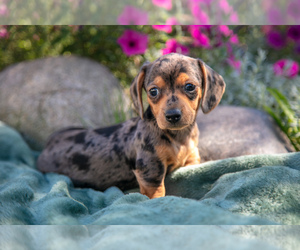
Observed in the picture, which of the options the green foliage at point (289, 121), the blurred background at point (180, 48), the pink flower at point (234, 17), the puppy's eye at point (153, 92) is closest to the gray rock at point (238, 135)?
the green foliage at point (289, 121)

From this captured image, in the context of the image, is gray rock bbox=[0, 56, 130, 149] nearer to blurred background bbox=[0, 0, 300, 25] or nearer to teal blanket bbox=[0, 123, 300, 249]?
teal blanket bbox=[0, 123, 300, 249]

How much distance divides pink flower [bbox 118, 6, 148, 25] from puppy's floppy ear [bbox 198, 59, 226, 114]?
27.1 inches

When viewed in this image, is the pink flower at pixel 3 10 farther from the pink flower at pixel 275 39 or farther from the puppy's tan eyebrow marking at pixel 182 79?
the pink flower at pixel 275 39

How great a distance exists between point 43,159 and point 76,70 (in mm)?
2539

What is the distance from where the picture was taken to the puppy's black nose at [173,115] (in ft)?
8.64

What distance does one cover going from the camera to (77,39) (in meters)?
6.38

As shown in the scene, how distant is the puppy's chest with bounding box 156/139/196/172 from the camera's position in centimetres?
306

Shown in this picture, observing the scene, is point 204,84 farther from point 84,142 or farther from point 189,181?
point 84,142

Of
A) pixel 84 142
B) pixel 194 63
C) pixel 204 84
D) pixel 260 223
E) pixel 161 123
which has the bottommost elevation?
pixel 84 142

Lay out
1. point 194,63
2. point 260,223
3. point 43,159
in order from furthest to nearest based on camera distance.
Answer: point 43,159 < point 194,63 < point 260,223

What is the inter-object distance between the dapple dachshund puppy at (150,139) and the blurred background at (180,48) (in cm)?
173

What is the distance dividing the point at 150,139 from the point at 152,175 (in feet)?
1.13

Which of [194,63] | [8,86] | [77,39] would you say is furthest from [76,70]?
[194,63]

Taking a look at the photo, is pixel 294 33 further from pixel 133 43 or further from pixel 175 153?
pixel 175 153
